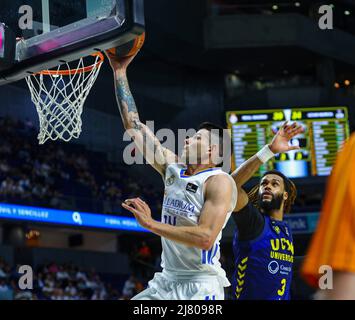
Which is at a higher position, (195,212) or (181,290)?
(195,212)

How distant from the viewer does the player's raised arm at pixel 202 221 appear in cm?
333

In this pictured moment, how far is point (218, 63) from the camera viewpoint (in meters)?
19.9

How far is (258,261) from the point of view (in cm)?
459

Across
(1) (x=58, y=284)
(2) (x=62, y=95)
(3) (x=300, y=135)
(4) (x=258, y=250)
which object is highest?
(3) (x=300, y=135)

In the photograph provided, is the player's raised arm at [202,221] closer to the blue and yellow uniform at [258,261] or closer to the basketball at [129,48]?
the blue and yellow uniform at [258,261]

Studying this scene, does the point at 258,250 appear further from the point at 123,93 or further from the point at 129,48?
the point at 129,48

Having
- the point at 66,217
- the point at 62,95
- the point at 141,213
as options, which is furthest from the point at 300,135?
the point at 141,213

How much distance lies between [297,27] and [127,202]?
16083 millimetres

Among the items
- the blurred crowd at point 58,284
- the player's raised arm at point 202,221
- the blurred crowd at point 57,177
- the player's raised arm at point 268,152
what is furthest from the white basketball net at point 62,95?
the blurred crowd at point 57,177

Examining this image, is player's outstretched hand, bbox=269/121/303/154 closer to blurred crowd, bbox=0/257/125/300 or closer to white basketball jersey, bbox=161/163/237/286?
white basketball jersey, bbox=161/163/237/286

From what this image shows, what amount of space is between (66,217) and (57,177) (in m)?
1.24

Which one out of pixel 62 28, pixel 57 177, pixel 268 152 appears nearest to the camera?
pixel 268 152

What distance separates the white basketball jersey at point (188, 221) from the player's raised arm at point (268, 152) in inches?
22.9

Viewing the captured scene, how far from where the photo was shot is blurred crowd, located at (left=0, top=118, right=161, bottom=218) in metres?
15.0
